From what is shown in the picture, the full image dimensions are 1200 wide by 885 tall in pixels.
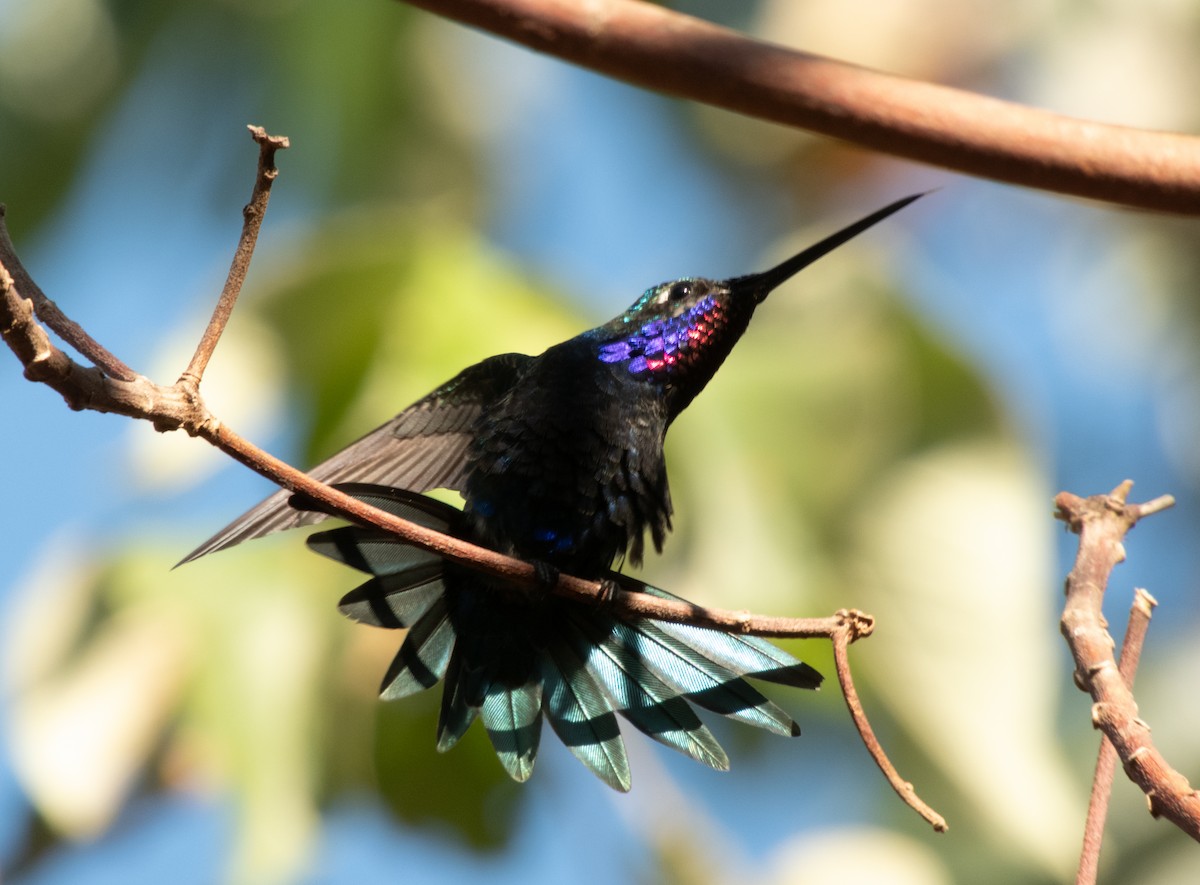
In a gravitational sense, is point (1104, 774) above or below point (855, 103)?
below

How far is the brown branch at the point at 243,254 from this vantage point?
139 cm

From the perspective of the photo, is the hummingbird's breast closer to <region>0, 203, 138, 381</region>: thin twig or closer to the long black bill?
the long black bill

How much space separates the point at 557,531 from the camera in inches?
95.7

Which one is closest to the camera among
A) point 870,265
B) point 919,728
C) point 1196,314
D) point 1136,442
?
point 919,728

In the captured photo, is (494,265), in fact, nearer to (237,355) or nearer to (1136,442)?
(237,355)

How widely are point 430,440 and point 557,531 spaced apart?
0.33 metres

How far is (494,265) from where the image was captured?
174 inches

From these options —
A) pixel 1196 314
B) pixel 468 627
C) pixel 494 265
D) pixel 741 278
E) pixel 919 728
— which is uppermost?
pixel 1196 314

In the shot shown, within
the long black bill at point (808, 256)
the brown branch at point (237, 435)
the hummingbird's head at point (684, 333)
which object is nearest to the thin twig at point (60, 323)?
the brown branch at point (237, 435)

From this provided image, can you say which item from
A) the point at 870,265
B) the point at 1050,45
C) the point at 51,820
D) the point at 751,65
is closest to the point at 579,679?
the point at 751,65

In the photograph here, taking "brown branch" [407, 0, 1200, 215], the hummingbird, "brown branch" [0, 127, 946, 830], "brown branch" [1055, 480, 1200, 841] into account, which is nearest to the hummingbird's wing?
the hummingbird

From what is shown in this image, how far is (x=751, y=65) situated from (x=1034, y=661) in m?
3.06

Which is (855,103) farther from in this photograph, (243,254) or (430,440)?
(430,440)

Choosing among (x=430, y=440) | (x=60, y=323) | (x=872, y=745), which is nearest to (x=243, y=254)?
(x=60, y=323)
